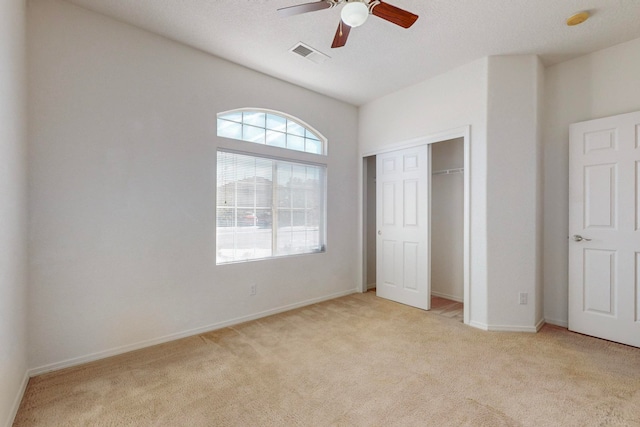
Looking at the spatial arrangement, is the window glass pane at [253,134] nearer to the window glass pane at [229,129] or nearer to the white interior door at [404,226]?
the window glass pane at [229,129]

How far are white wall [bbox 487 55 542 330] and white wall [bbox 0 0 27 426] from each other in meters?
3.84

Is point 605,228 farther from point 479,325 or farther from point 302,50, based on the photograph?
point 302,50

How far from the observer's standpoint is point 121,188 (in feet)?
8.27

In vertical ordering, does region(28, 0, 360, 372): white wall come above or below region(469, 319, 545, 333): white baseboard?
above

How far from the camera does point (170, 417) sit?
5.68ft

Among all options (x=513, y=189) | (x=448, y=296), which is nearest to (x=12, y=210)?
(x=513, y=189)

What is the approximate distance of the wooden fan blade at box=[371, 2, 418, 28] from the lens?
1887 millimetres

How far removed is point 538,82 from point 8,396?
4944 mm

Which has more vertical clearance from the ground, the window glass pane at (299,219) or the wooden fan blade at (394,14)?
the wooden fan blade at (394,14)

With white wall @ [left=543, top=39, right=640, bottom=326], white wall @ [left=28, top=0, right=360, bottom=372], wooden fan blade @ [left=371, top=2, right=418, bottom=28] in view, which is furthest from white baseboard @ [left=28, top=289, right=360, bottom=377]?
wooden fan blade @ [left=371, top=2, right=418, bottom=28]

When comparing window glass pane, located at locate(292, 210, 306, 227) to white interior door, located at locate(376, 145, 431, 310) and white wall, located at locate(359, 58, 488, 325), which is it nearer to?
white interior door, located at locate(376, 145, 431, 310)

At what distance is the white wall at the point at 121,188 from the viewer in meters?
2.23

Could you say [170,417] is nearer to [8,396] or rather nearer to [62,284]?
[8,396]

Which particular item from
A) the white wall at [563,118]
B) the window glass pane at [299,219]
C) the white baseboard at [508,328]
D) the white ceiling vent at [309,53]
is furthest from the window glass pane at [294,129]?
the white baseboard at [508,328]
